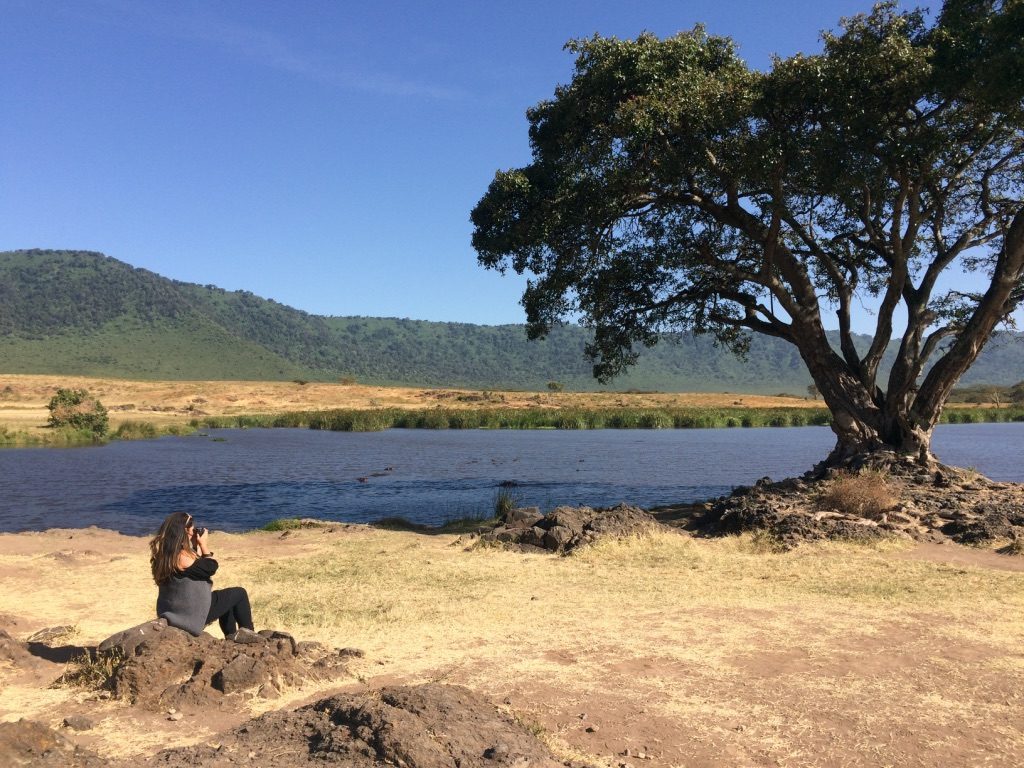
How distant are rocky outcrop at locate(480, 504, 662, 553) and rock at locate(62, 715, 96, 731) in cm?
834

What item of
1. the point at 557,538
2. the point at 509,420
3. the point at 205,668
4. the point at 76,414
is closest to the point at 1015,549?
the point at 557,538

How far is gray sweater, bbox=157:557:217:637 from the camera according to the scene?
657 cm

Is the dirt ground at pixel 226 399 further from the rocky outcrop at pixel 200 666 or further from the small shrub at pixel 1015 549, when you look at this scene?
the small shrub at pixel 1015 549

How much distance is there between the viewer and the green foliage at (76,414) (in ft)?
136

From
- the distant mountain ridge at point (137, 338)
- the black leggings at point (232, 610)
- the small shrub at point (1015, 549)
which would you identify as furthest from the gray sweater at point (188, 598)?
the distant mountain ridge at point (137, 338)

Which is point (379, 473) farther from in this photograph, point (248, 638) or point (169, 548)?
point (248, 638)

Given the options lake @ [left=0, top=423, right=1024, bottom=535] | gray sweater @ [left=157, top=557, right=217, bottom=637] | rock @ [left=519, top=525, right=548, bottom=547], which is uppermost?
gray sweater @ [left=157, top=557, right=217, bottom=637]

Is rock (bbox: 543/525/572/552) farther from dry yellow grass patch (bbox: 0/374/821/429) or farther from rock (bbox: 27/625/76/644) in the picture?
dry yellow grass patch (bbox: 0/374/821/429)

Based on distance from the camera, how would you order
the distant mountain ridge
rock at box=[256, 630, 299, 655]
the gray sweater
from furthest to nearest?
1. the distant mountain ridge
2. the gray sweater
3. rock at box=[256, 630, 299, 655]

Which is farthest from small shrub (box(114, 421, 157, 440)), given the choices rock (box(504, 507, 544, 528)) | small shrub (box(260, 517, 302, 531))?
rock (box(504, 507, 544, 528))

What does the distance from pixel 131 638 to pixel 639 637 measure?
4649mm

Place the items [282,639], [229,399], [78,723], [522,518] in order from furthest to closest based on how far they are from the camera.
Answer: [229,399] < [522,518] < [282,639] < [78,723]

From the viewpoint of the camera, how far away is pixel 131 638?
20.5 ft

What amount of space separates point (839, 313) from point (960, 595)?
36.0 ft
